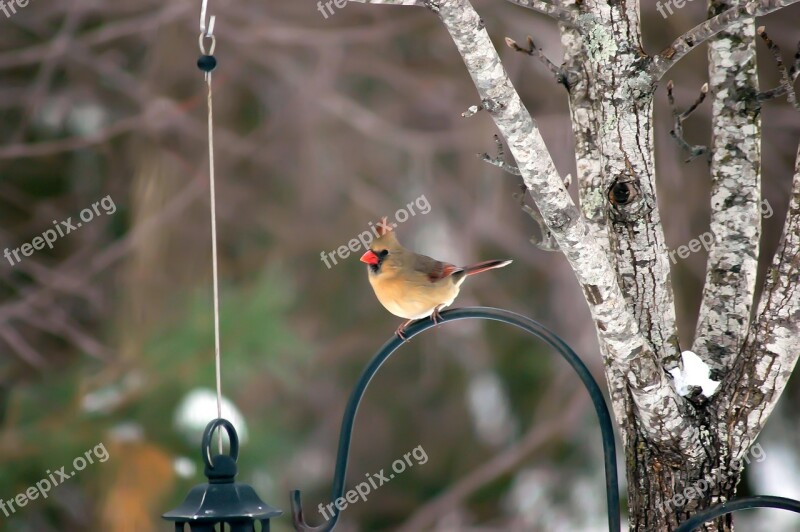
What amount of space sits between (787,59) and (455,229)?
4.09ft

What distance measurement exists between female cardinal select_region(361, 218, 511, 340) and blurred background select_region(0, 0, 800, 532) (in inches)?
56.5

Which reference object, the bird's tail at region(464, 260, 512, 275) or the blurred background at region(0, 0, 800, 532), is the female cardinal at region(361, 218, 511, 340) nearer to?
the bird's tail at region(464, 260, 512, 275)

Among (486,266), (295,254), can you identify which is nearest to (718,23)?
(486,266)

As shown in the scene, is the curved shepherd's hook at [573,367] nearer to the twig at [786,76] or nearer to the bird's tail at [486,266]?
the bird's tail at [486,266]

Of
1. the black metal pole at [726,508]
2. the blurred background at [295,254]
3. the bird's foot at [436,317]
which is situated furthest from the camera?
the blurred background at [295,254]

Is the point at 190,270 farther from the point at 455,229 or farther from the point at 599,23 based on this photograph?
the point at 599,23

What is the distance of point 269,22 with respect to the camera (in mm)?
2955

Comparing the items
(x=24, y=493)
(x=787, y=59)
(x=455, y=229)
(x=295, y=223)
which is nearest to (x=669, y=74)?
(x=787, y=59)

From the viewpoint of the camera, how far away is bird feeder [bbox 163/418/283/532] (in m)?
1.05

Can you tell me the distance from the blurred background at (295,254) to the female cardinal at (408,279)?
1.44 m

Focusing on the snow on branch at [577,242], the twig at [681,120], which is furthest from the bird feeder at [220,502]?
the twig at [681,120]

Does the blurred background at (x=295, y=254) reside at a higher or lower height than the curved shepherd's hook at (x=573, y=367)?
higher

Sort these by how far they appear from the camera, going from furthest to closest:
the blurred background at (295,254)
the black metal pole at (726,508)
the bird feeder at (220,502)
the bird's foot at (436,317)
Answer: the blurred background at (295,254), the bird's foot at (436,317), the black metal pole at (726,508), the bird feeder at (220,502)

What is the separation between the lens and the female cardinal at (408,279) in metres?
1.40
